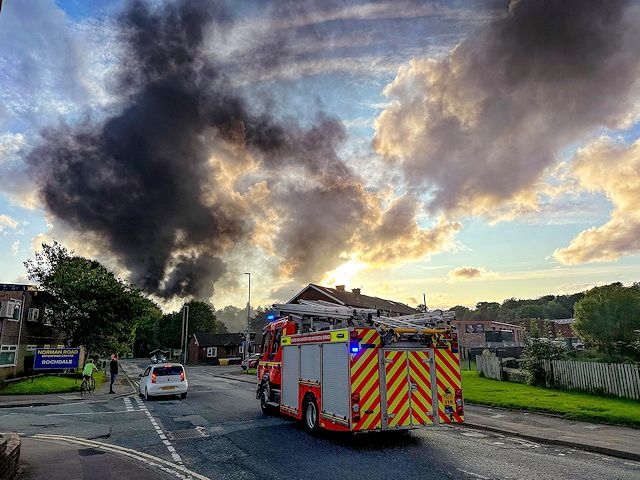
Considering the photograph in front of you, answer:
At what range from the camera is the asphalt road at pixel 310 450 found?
25.6ft

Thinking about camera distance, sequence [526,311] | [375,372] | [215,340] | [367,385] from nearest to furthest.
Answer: [367,385] < [375,372] < [215,340] < [526,311]

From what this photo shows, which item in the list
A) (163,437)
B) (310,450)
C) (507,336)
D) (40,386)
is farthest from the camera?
(507,336)

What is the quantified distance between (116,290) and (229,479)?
28.2 meters

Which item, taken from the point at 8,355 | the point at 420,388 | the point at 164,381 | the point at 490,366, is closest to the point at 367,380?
the point at 420,388

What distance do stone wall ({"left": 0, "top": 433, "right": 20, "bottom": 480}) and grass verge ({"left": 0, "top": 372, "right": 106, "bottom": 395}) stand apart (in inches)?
669

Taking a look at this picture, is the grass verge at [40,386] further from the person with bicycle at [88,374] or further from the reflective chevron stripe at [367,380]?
the reflective chevron stripe at [367,380]

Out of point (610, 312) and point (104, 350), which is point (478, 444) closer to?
point (610, 312)

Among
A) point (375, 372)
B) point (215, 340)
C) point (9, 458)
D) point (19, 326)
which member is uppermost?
point (19, 326)

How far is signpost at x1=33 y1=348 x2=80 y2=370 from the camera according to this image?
87.4 ft

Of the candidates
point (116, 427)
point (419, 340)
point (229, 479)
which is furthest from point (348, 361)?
point (116, 427)

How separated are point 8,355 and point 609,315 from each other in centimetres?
3955

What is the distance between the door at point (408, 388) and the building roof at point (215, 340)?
68.7 metres

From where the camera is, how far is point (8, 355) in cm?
2627

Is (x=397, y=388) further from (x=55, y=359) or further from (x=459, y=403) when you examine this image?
(x=55, y=359)
